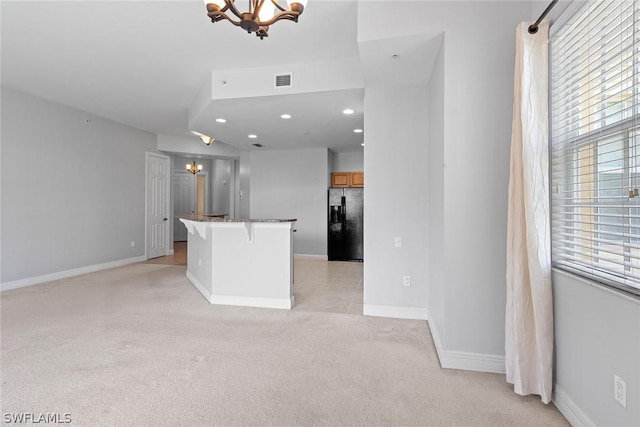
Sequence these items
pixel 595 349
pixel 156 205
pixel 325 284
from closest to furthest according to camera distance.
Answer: pixel 595 349, pixel 325 284, pixel 156 205

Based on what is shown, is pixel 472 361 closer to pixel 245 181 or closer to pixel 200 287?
pixel 200 287

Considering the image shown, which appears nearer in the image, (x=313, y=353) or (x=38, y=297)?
(x=313, y=353)

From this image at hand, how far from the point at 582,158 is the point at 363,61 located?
185cm

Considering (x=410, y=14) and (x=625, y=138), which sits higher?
(x=410, y=14)

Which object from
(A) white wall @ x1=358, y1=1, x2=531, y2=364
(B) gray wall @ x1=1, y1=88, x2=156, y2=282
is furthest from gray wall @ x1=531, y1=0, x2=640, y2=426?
(B) gray wall @ x1=1, y1=88, x2=156, y2=282

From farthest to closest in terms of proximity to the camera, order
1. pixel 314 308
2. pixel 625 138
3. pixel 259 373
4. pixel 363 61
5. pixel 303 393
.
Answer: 1. pixel 314 308
2. pixel 363 61
3. pixel 259 373
4. pixel 303 393
5. pixel 625 138

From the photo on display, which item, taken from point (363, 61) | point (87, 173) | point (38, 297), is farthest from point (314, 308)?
point (87, 173)

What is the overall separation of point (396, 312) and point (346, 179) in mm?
4708

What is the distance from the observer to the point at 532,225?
1.91 m

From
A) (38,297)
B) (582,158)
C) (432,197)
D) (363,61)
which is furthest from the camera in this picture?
(38,297)

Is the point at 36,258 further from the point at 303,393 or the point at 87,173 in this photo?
the point at 303,393

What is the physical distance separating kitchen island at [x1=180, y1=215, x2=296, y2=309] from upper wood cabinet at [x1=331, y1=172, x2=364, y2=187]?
13.5 ft

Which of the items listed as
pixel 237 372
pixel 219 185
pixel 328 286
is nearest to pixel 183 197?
pixel 219 185

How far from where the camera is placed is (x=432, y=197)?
3.06 meters
